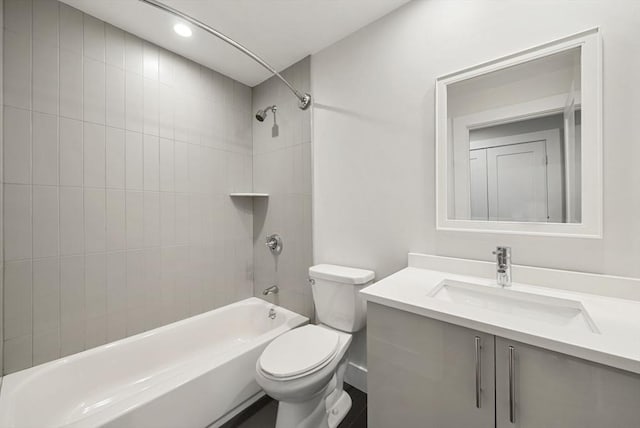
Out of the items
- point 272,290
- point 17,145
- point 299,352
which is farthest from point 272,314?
point 17,145

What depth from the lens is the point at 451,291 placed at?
1.17 meters

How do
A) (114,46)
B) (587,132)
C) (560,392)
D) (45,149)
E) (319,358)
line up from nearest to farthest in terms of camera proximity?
1. (560,392)
2. (587,132)
3. (319,358)
4. (45,149)
5. (114,46)

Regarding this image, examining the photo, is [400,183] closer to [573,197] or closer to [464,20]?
[573,197]

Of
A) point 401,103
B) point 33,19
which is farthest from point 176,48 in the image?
point 401,103

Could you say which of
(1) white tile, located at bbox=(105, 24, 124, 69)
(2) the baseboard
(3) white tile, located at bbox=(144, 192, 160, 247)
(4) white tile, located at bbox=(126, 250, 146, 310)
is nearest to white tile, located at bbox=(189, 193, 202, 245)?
(3) white tile, located at bbox=(144, 192, 160, 247)

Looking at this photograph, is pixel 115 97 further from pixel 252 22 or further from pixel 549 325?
pixel 549 325

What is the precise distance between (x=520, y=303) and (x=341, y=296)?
0.88 m

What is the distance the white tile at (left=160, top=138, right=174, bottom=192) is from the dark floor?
1.54 metres

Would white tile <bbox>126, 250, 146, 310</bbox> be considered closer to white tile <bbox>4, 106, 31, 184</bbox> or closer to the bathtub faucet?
white tile <bbox>4, 106, 31, 184</bbox>

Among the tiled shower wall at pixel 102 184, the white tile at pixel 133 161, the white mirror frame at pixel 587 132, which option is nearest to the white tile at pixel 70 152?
the tiled shower wall at pixel 102 184

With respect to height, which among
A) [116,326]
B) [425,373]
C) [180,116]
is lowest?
[116,326]

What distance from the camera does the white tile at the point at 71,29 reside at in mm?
1404

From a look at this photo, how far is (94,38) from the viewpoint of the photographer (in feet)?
4.96

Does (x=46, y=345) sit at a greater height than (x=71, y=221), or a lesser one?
lesser
